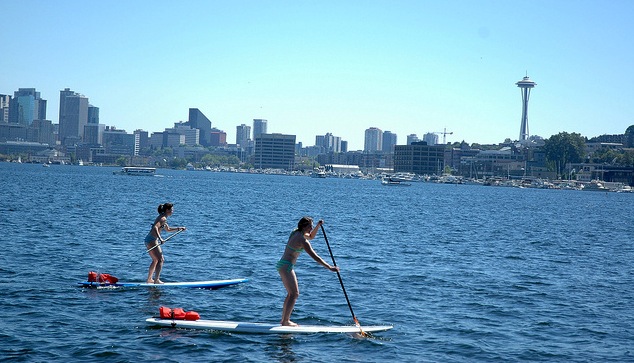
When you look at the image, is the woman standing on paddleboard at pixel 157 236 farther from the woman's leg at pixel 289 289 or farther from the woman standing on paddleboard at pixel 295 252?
the woman standing on paddleboard at pixel 295 252

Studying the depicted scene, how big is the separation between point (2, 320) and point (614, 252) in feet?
110

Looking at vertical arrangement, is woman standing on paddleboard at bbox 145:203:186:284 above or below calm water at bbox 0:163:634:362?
above

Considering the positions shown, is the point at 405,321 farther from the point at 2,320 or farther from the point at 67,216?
the point at 67,216

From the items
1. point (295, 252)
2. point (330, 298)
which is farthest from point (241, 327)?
point (330, 298)

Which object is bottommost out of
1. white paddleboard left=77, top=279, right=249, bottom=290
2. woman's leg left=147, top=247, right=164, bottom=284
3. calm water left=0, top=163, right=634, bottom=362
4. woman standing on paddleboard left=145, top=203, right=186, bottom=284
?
calm water left=0, top=163, right=634, bottom=362

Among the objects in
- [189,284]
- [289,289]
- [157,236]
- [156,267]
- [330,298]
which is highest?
[157,236]

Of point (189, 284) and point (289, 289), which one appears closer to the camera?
point (289, 289)

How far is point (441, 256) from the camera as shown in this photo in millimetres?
37375

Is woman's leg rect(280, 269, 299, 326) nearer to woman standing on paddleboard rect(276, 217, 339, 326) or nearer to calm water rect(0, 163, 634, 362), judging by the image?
woman standing on paddleboard rect(276, 217, 339, 326)

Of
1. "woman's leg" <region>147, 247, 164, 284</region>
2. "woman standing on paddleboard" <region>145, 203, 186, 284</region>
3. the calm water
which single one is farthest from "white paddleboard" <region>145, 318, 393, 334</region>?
"woman's leg" <region>147, 247, 164, 284</region>

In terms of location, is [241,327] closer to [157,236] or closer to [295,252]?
[295,252]

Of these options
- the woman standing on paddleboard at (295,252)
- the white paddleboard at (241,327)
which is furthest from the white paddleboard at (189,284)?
the woman standing on paddleboard at (295,252)

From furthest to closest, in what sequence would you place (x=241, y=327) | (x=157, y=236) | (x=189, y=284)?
(x=189, y=284) → (x=157, y=236) → (x=241, y=327)

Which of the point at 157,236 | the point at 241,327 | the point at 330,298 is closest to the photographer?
the point at 241,327
